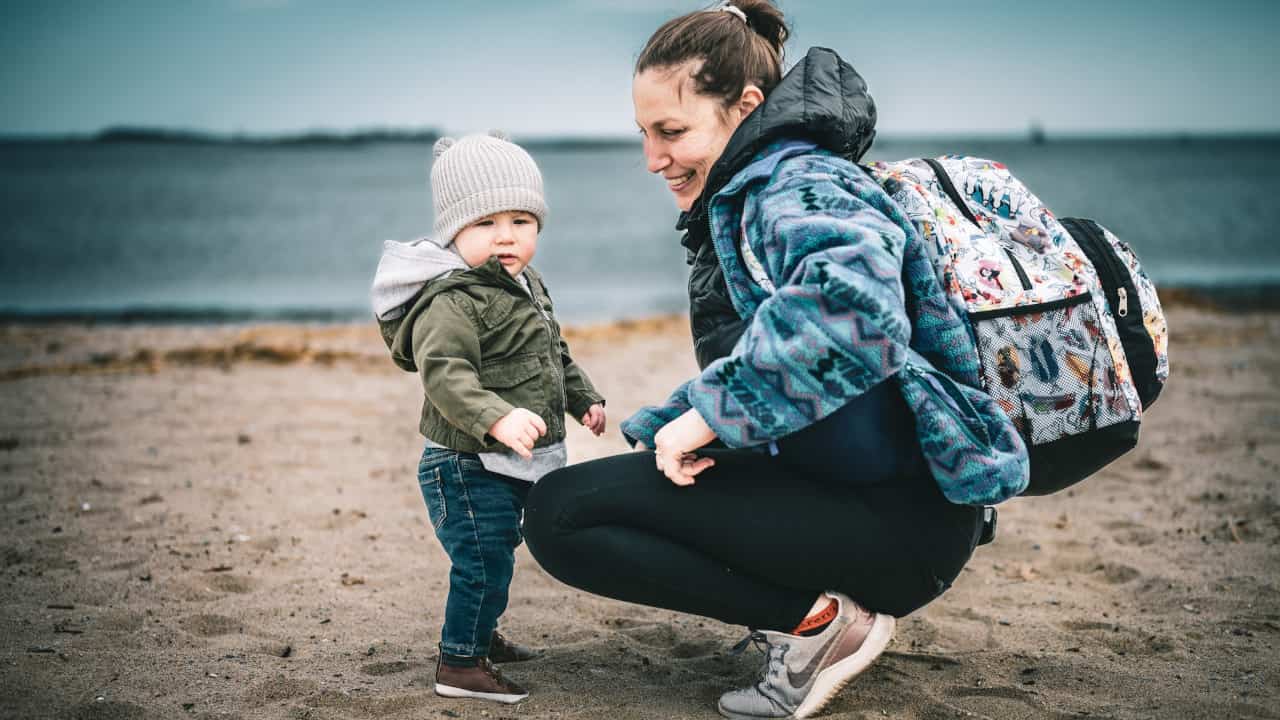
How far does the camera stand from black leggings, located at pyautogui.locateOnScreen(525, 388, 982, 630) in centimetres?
238

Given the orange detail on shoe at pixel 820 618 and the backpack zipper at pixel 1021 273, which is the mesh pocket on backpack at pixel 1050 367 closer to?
the backpack zipper at pixel 1021 273

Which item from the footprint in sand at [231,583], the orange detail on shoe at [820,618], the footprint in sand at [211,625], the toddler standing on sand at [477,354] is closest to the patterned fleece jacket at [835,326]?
the orange detail on shoe at [820,618]

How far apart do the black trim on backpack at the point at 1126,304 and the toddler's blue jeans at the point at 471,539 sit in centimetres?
162

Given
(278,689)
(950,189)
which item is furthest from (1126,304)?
(278,689)

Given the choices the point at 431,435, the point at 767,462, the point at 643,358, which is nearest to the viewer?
the point at 767,462

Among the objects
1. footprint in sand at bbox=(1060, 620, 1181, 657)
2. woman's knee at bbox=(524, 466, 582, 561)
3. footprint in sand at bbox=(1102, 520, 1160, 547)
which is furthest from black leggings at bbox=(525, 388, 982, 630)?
footprint in sand at bbox=(1102, 520, 1160, 547)

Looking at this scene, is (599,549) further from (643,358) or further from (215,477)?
(643,358)

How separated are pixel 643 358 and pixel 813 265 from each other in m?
6.71

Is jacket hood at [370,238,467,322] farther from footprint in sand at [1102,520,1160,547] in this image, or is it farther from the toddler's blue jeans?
footprint in sand at [1102,520,1160,547]

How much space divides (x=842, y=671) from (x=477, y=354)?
127 centimetres

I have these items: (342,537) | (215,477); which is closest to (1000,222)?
(342,537)

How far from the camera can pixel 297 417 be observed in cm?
634

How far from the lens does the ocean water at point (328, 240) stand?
1731cm

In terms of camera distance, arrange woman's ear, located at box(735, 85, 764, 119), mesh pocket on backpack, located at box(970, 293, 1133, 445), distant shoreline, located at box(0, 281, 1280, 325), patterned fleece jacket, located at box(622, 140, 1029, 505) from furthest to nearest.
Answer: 1. distant shoreline, located at box(0, 281, 1280, 325)
2. woman's ear, located at box(735, 85, 764, 119)
3. mesh pocket on backpack, located at box(970, 293, 1133, 445)
4. patterned fleece jacket, located at box(622, 140, 1029, 505)
